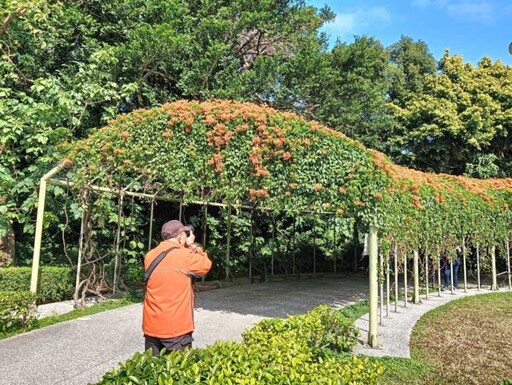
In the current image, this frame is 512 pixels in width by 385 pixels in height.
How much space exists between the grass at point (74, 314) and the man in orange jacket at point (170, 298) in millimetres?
3741

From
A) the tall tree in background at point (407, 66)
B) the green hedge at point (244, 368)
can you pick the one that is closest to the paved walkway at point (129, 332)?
the green hedge at point (244, 368)

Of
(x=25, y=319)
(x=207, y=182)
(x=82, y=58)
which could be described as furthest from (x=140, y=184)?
(x=82, y=58)

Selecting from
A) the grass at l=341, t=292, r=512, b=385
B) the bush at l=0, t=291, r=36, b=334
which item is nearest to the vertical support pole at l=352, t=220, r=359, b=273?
the grass at l=341, t=292, r=512, b=385

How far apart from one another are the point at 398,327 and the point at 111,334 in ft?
14.7

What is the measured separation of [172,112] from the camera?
22.4 feet

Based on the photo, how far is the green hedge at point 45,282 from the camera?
306 inches

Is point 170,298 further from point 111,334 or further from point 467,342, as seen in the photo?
point 467,342

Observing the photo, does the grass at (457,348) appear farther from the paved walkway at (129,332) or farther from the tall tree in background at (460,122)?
the tall tree in background at (460,122)

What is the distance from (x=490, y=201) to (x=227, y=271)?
7274 mm

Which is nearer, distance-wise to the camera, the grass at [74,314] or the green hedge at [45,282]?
the grass at [74,314]

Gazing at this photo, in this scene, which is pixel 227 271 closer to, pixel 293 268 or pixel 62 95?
pixel 293 268

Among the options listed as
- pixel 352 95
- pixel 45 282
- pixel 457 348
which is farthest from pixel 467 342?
Result: pixel 352 95

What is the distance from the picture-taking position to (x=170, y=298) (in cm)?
327

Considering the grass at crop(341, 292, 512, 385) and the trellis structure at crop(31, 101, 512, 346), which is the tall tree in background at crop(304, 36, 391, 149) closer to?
the trellis structure at crop(31, 101, 512, 346)
